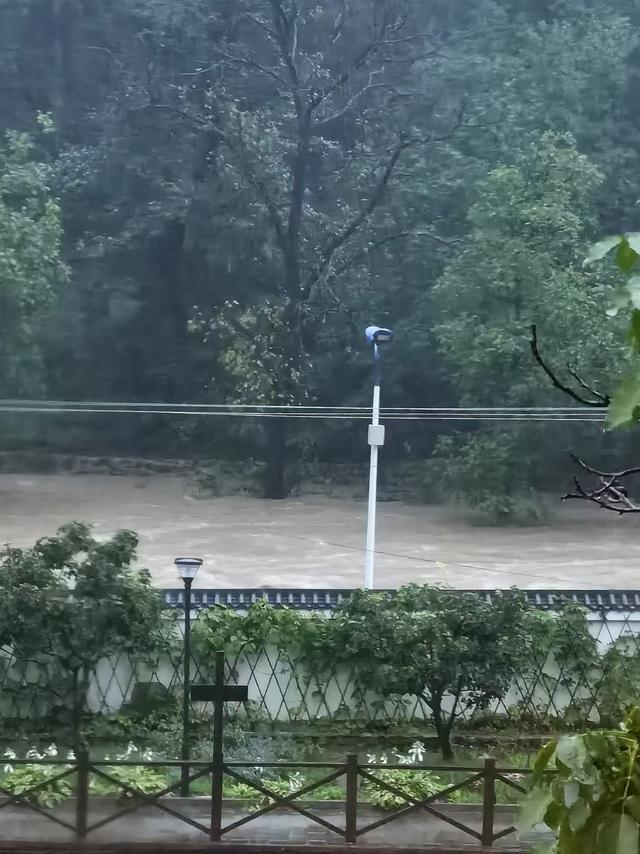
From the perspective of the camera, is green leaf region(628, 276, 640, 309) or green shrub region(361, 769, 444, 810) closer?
→ green leaf region(628, 276, 640, 309)

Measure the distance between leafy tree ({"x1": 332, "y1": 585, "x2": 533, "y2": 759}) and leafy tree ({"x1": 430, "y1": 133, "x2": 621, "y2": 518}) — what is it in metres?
0.39

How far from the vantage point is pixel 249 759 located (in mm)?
3383

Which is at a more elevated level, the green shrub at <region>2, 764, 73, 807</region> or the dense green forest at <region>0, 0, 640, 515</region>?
the dense green forest at <region>0, 0, 640, 515</region>

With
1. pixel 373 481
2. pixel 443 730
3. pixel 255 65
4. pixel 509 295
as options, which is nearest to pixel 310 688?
pixel 443 730

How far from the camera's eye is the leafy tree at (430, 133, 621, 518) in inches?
138

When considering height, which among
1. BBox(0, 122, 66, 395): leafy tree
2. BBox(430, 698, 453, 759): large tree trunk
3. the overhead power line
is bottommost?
BBox(430, 698, 453, 759): large tree trunk

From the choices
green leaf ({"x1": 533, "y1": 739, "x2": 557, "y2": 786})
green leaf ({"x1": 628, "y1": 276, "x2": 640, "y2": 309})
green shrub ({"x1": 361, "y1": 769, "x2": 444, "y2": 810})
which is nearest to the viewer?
green leaf ({"x1": 628, "y1": 276, "x2": 640, "y2": 309})

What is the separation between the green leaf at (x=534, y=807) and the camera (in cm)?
112

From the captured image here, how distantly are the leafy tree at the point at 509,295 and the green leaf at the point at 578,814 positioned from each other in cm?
247

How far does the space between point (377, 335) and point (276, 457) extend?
594mm

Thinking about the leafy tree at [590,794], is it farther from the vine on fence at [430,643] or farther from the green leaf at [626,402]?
the vine on fence at [430,643]

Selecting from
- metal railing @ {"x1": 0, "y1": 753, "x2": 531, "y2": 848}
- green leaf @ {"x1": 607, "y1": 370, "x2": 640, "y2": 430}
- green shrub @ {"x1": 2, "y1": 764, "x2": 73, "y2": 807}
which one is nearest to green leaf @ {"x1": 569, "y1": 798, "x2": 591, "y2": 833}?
green leaf @ {"x1": 607, "y1": 370, "x2": 640, "y2": 430}

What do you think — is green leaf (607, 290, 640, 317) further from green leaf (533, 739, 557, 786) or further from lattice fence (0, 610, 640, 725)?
lattice fence (0, 610, 640, 725)

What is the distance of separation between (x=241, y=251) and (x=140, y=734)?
181 centimetres
